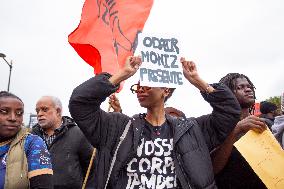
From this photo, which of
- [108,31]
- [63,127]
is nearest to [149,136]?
[108,31]

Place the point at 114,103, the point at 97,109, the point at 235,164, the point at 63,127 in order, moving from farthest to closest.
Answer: the point at 63,127
the point at 114,103
the point at 235,164
the point at 97,109

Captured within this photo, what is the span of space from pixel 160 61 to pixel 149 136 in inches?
23.9

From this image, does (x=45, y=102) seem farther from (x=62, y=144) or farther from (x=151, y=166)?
(x=151, y=166)

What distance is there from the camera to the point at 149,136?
3.25 metres

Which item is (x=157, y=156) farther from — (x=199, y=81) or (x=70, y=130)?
(x=70, y=130)

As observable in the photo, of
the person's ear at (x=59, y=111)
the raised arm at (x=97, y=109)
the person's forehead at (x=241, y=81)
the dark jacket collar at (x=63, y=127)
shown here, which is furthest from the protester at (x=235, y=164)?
the person's ear at (x=59, y=111)

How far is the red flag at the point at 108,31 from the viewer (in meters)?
4.62

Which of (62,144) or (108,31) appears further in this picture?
(62,144)

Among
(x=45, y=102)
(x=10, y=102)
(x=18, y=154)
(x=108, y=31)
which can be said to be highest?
(x=108, y=31)

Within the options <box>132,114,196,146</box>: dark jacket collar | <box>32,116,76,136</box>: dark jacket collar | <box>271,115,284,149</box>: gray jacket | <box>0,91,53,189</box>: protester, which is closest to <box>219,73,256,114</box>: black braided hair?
<box>271,115,284,149</box>: gray jacket

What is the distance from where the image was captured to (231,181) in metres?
3.52

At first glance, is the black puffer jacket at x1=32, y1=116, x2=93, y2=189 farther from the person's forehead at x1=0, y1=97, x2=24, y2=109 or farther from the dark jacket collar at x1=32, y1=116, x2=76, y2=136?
the person's forehead at x1=0, y1=97, x2=24, y2=109

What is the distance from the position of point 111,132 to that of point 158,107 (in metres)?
0.47

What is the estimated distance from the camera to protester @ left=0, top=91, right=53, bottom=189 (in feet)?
10.3
